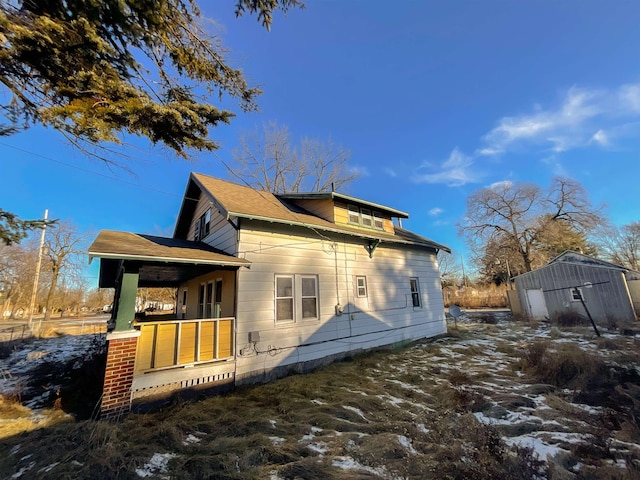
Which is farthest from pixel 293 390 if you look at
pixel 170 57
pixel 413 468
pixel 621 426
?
pixel 170 57

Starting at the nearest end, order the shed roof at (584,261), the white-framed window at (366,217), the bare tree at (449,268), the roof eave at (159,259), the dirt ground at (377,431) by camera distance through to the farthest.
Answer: the dirt ground at (377,431) → the roof eave at (159,259) → the white-framed window at (366,217) → the shed roof at (584,261) → the bare tree at (449,268)

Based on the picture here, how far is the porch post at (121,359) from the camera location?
4984 millimetres

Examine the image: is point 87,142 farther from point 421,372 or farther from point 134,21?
point 421,372

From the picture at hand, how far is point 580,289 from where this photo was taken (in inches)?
599

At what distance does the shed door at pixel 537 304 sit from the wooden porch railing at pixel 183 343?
62.1 ft

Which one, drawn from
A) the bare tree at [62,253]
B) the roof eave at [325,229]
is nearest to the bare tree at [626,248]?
the roof eave at [325,229]

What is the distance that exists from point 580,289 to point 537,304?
2486 millimetres

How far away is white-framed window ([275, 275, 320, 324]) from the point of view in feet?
24.9

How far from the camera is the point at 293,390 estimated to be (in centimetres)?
614

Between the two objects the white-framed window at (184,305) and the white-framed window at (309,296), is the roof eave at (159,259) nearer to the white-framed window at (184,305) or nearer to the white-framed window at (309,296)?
the white-framed window at (309,296)

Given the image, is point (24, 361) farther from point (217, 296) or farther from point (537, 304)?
point (537, 304)

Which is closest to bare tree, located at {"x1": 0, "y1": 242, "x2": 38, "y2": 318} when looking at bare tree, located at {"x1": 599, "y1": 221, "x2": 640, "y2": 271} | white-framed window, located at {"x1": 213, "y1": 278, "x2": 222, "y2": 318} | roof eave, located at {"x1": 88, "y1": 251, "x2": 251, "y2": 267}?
white-framed window, located at {"x1": 213, "y1": 278, "x2": 222, "y2": 318}

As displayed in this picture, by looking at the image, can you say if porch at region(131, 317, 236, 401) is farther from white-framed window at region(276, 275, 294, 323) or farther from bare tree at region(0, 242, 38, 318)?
bare tree at region(0, 242, 38, 318)

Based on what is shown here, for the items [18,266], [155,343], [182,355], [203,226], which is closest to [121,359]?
[155,343]
